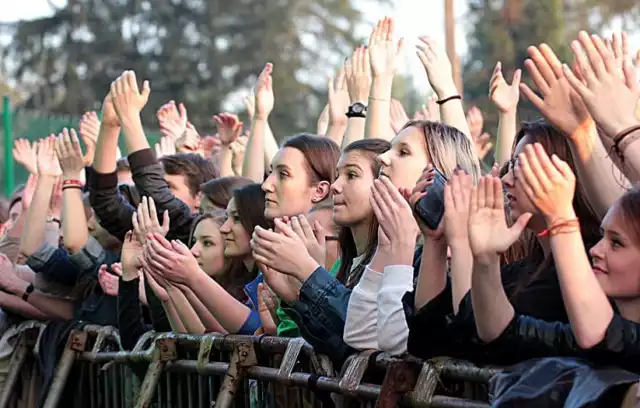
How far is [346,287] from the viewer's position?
5.19 metres

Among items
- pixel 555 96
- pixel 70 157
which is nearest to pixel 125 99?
pixel 70 157

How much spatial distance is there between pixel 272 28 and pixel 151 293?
4729cm

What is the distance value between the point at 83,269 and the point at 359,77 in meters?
2.12

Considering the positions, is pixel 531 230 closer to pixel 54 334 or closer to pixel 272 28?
pixel 54 334

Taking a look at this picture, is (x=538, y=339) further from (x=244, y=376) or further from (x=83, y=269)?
(x=83, y=269)

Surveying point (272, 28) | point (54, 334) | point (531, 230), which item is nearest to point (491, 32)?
point (272, 28)

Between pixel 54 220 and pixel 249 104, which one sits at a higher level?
pixel 249 104

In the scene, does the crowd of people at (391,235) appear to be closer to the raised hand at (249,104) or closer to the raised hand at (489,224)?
the raised hand at (489,224)

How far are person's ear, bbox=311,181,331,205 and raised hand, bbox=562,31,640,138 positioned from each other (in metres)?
2.20

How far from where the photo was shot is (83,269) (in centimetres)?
826

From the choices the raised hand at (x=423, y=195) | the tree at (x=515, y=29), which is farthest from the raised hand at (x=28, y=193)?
the tree at (x=515, y=29)

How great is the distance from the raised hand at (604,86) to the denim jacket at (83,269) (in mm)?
4246

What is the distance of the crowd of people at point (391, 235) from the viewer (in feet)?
11.9

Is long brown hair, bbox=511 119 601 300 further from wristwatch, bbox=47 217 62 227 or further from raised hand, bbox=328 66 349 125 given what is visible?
wristwatch, bbox=47 217 62 227
